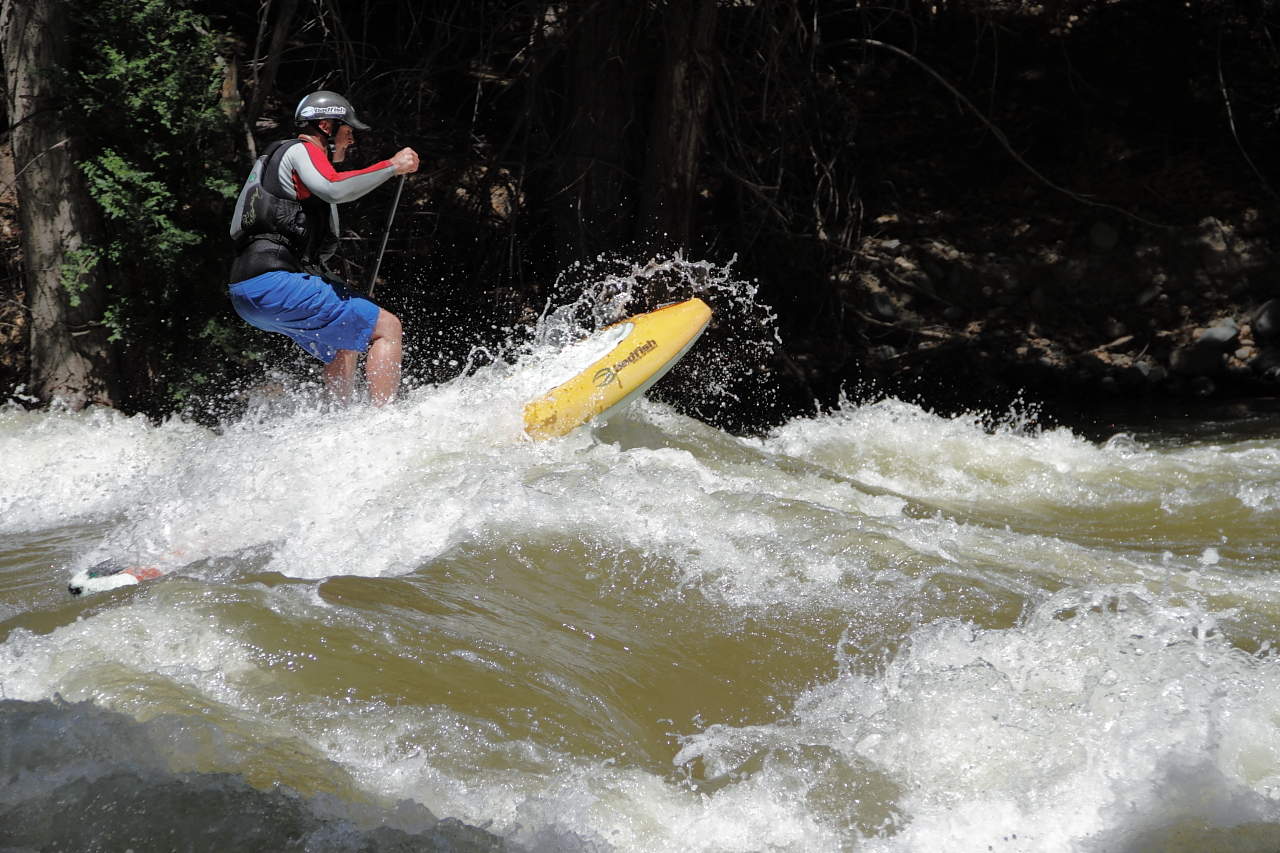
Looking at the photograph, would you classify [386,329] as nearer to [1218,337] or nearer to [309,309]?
[309,309]

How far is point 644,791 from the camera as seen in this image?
8.43ft

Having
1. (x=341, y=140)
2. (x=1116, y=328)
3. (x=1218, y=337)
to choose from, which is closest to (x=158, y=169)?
(x=341, y=140)

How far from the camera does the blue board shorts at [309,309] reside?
5.21m

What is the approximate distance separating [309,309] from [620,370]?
1.47m

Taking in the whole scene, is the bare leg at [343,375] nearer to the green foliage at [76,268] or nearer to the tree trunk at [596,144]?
the green foliage at [76,268]

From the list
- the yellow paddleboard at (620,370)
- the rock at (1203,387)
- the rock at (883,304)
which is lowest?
the rock at (1203,387)

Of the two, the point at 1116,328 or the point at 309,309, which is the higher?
the point at 309,309

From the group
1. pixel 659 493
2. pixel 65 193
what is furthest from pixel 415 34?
pixel 659 493

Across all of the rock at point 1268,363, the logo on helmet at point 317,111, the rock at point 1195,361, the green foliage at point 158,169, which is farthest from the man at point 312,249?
the rock at point 1268,363

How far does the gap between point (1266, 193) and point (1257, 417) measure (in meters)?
1.92

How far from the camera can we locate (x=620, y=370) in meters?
5.69

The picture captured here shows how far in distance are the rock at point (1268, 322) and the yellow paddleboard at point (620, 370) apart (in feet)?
14.2

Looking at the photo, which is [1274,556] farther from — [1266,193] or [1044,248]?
[1266,193]

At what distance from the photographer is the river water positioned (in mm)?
2426
